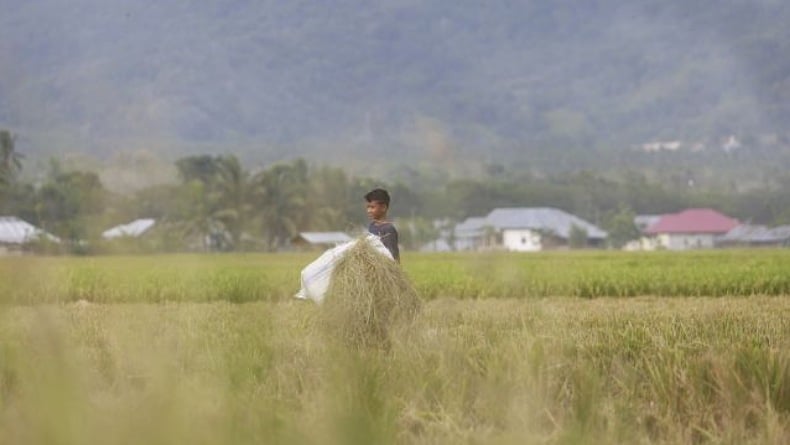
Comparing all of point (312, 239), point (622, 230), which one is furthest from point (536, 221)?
point (312, 239)

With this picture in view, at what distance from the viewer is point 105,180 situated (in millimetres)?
6340

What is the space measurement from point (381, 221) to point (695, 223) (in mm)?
94680

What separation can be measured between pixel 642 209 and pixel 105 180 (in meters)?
102

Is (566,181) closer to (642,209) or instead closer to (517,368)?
(642,209)

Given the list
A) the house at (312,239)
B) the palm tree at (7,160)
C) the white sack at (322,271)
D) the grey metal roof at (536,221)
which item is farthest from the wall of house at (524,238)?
the white sack at (322,271)

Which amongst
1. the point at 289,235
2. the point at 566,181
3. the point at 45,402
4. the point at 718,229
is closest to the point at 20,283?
the point at 45,402

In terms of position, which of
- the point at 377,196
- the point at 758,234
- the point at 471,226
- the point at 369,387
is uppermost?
the point at 471,226

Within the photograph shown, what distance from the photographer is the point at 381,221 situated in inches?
321

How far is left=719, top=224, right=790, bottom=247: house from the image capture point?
83.4 m

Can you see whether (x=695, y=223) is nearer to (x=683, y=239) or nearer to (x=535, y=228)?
(x=683, y=239)

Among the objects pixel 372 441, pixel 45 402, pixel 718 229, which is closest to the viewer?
pixel 45 402

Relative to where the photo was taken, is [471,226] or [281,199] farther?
[471,226]

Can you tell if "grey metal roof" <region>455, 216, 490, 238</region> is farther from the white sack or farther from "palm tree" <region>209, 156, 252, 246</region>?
the white sack

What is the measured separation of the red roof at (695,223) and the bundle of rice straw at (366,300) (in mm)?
94052
